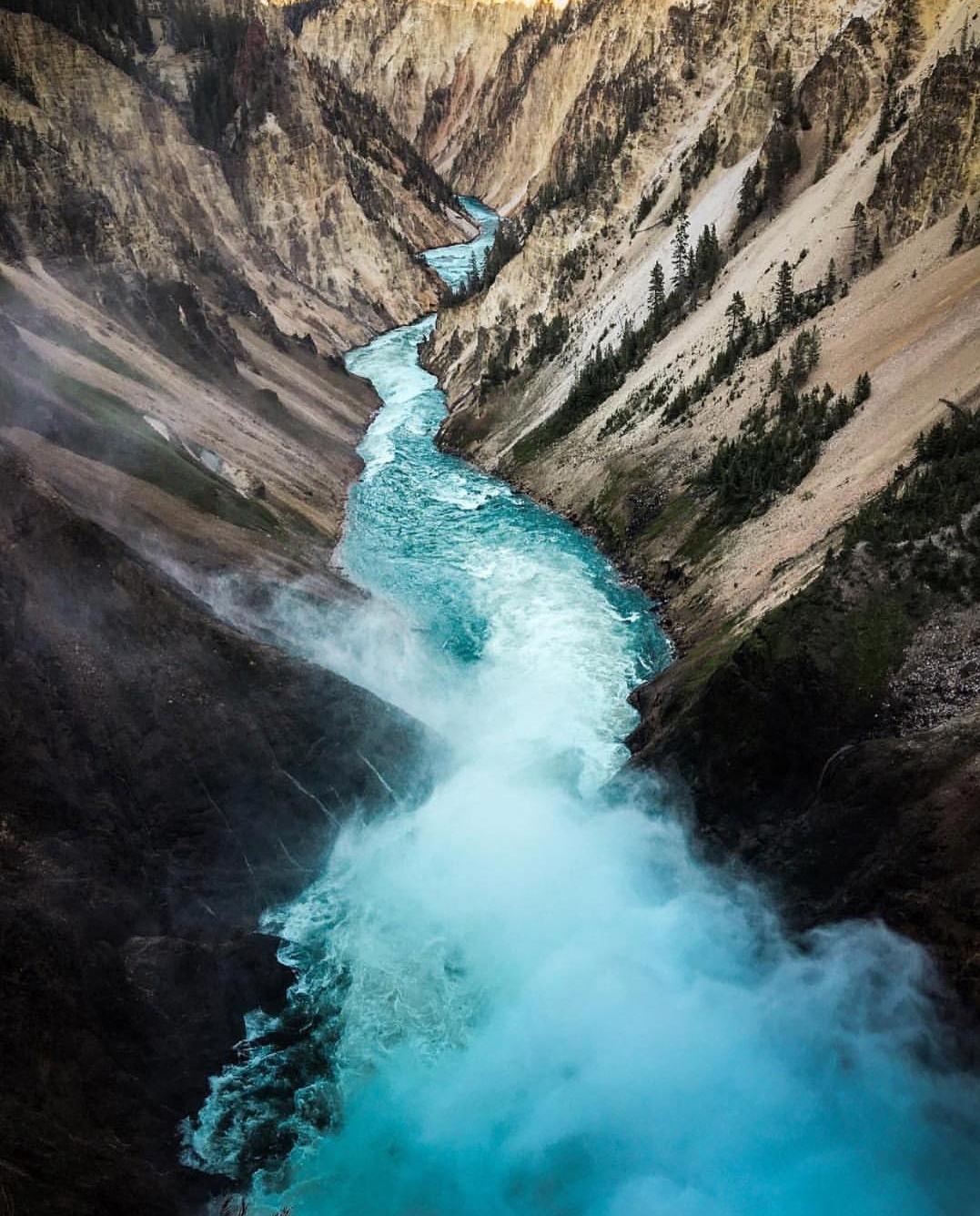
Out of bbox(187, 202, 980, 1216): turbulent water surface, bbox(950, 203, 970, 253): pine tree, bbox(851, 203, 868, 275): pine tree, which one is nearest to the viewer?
bbox(187, 202, 980, 1216): turbulent water surface

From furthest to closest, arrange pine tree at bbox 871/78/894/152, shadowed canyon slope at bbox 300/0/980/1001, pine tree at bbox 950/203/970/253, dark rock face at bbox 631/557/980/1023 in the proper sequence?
1. pine tree at bbox 871/78/894/152
2. pine tree at bbox 950/203/970/253
3. shadowed canyon slope at bbox 300/0/980/1001
4. dark rock face at bbox 631/557/980/1023

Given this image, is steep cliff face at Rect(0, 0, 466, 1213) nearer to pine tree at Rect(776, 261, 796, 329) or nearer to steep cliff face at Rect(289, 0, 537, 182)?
pine tree at Rect(776, 261, 796, 329)

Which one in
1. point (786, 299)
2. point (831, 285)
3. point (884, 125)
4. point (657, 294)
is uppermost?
point (884, 125)

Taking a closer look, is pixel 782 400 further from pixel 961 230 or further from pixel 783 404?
pixel 961 230

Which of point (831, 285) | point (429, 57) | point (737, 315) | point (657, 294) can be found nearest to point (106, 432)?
point (737, 315)

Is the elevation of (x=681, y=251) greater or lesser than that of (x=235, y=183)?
greater

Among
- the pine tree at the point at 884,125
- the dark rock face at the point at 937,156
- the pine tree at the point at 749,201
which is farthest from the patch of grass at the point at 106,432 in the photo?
the pine tree at the point at 884,125

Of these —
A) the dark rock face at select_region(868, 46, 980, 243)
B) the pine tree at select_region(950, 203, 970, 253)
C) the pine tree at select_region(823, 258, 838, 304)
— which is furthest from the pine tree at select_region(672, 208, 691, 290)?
the pine tree at select_region(950, 203, 970, 253)
